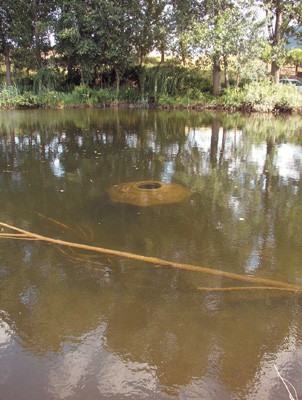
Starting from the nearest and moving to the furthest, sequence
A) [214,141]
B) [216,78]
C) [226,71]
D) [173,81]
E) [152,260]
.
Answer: [152,260] < [214,141] < [216,78] < [226,71] < [173,81]

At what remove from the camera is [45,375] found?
2.63m

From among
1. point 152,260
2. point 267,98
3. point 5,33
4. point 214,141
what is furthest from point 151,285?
point 5,33

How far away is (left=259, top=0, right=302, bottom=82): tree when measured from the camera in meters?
20.2

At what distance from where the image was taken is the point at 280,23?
21.5m

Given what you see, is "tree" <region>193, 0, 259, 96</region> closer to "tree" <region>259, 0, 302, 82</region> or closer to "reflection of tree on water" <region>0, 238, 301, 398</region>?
"tree" <region>259, 0, 302, 82</region>

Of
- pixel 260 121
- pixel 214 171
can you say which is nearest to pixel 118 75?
pixel 260 121

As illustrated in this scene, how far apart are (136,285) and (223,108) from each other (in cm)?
1934

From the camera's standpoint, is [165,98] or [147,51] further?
[147,51]

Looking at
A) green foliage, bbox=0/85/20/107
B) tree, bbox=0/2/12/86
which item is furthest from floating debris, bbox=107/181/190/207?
tree, bbox=0/2/12/86

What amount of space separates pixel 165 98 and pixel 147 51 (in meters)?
4.24

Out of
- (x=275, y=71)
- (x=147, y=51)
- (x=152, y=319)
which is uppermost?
(x=147, y=51)

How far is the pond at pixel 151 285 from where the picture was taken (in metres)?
2.66

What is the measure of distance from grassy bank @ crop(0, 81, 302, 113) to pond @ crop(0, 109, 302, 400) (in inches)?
→ 501

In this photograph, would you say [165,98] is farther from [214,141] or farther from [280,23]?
[214,141]
